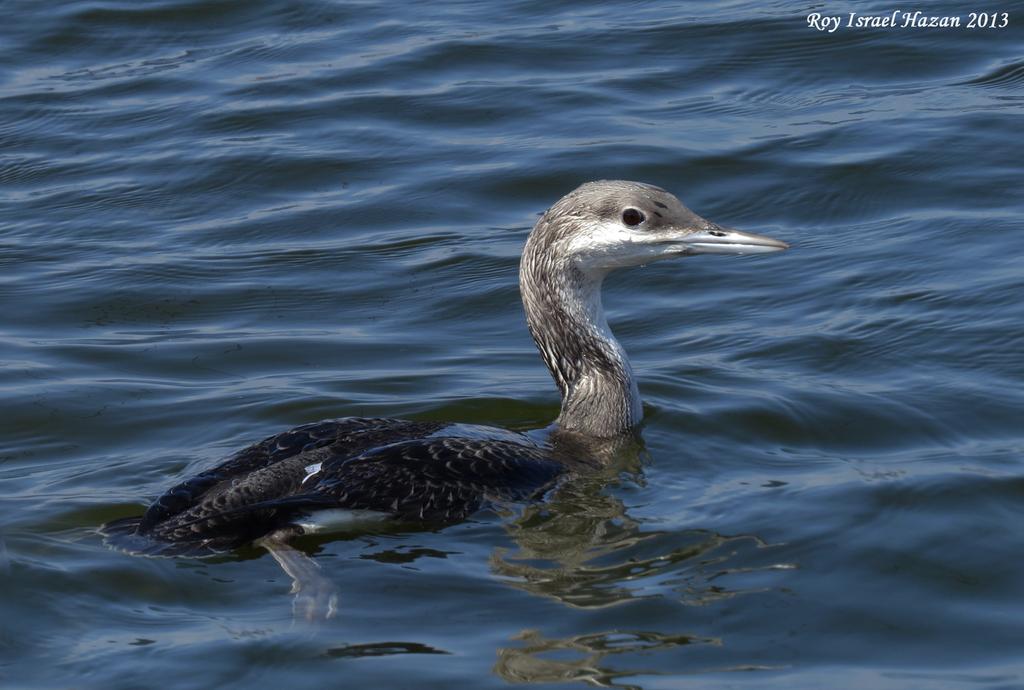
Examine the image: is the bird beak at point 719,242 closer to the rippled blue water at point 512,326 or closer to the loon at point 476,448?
the loon at point 476,448

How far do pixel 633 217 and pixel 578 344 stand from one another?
0.67 meters

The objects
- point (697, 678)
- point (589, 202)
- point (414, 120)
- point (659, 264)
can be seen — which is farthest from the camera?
point (414, 120)

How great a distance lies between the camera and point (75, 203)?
1146 centimetres

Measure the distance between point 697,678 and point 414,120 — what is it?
25.0ft

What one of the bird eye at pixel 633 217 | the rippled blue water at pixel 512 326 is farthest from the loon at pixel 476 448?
the rippled blue water at pixel 512 326

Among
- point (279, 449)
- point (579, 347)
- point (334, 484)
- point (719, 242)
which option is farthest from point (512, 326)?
point (334, 484)

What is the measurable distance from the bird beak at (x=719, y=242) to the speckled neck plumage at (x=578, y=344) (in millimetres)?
465

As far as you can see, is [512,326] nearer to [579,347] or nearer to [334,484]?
[579,347]

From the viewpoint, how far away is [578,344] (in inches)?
310

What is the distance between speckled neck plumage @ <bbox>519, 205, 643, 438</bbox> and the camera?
779 centimetres

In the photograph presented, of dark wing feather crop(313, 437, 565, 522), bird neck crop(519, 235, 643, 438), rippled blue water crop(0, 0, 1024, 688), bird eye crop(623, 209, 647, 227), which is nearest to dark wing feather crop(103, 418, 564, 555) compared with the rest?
dark wing feather crop(313, 437, 565, 522)

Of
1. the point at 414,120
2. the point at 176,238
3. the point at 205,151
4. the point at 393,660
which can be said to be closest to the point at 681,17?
the point at 414,120

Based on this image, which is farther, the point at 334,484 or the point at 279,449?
the point at 279,449

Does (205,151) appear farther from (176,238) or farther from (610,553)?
(610,553)
